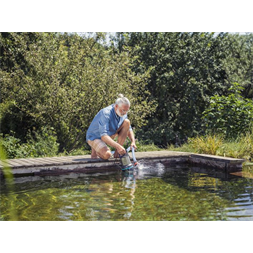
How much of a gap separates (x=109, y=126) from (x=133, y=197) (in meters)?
2.14

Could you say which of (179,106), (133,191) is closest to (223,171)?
(133,191)

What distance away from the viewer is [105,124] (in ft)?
20.4

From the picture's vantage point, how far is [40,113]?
9.46m

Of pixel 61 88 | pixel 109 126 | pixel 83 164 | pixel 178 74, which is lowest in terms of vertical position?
pixel 83 164

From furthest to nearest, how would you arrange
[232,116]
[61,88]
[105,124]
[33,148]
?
[61,88] < [232,116] < [33,148] < [105,124]

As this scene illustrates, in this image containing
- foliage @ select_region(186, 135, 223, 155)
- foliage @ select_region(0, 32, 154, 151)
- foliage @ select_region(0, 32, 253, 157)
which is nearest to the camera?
foliage @ select_region(186, 135, 223, 155)

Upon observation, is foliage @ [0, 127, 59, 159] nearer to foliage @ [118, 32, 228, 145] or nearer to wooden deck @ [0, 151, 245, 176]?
wooden deck @ [0, 151, 245, 176]

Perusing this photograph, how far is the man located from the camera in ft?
20.5

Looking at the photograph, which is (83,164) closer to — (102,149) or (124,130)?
(102,149)

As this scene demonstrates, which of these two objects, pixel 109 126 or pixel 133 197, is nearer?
pixel 133 197

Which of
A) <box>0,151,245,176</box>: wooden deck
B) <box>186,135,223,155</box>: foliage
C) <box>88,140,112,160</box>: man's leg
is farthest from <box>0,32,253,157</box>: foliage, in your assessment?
<box>88,140,112,160</box>: man's leg

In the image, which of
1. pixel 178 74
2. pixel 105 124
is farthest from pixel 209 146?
pixel 178 74
